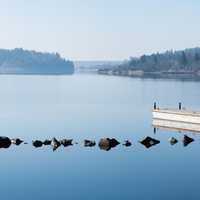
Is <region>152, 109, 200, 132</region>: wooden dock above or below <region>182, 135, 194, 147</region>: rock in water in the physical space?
above

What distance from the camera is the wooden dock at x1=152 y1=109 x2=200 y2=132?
69.1m

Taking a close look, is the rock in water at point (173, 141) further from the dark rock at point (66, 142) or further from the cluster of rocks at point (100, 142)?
the dark rock at point (66, 142)

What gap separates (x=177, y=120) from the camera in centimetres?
7175

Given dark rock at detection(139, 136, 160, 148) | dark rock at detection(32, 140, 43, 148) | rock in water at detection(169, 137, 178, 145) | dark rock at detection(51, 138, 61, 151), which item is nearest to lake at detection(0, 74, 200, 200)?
rock in water at detection(169, 137, 178, 145)

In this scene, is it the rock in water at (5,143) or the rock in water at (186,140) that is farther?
the rock in water at (186,140)

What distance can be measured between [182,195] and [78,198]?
25.2ft

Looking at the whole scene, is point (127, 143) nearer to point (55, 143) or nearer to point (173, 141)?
point (173, 141)

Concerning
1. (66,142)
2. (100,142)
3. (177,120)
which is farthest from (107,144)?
(177,120)

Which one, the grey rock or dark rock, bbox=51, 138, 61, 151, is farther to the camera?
the grey rock

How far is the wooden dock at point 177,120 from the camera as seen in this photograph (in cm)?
6912

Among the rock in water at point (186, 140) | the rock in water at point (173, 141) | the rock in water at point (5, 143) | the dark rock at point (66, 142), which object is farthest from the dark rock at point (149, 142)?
the rock in water at point (5, 143)

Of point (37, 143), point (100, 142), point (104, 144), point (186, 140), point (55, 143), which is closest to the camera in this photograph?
point (104, 144)

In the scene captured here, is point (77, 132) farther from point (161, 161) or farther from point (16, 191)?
point (16, 191)

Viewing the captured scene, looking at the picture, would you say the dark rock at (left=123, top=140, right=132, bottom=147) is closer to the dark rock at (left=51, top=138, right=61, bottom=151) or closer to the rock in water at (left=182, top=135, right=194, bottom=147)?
the rock in water at (left=182, top=135, right=194, bottom=147)
